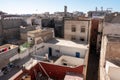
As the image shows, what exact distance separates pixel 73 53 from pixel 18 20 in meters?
20.7

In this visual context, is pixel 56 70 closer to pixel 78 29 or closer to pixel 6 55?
pixel 6 55

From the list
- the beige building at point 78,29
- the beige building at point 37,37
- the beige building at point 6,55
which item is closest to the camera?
the beige building at point 6,55

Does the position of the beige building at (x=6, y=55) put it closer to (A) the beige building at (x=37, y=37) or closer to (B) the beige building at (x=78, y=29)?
(A) the beige building at (x=37, y=37)

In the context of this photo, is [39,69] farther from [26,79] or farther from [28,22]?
[28,22]

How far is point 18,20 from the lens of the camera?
33969 millimetres

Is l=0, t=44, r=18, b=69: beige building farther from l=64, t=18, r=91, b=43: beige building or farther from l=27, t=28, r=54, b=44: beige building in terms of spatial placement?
l=64, t=18, r=91, b=43: beige building

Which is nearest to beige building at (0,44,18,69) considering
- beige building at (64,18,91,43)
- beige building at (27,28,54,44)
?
beige building at (27,28,54,44)

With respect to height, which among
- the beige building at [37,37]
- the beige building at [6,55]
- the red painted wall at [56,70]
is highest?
the beige building at [37,37]

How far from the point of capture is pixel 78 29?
22688 mm

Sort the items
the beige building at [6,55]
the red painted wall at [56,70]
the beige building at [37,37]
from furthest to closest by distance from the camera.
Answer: the beige building at [37,37]
the beige building at [6,55]
the red painted wall at [56,70]

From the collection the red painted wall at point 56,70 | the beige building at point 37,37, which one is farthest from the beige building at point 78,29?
the red painted wall at point 56,70

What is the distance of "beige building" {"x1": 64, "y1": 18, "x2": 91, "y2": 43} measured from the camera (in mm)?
22031

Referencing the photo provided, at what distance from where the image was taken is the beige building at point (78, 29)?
72.3 feet

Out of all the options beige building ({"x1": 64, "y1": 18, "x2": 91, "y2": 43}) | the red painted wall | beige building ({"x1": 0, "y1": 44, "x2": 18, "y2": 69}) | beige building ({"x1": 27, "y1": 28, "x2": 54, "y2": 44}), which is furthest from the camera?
beige building ({"x1": 64, "y1": 18, "x2": 91, "y2": 43})
